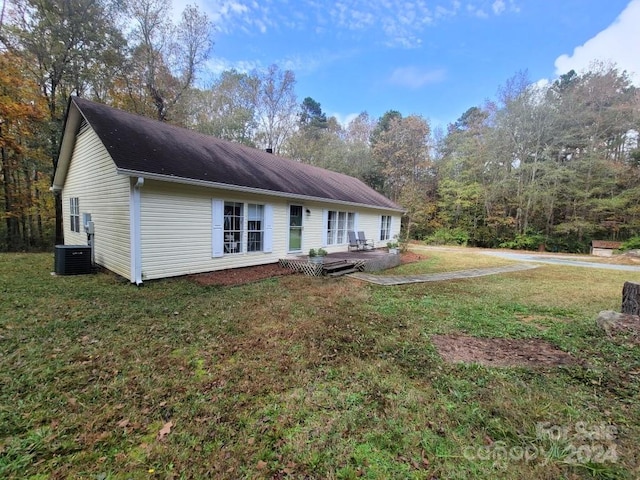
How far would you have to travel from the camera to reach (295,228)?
10.1 m

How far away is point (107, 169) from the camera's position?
23.6ft

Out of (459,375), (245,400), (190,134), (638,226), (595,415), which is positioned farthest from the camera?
(638,226)

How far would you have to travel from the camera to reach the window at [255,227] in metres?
8.56

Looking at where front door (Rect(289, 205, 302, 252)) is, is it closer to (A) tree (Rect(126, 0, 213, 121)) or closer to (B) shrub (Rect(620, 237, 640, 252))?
(A) tree (Rect(126, 0, 213, 121))

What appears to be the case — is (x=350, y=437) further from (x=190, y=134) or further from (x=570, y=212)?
(x=570, y=212)

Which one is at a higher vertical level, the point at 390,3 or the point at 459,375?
the point at 390,3

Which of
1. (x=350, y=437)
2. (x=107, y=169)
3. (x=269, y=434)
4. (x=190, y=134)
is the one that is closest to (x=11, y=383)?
(x=269, y=434)

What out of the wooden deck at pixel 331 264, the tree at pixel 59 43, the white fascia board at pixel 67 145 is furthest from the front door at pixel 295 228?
the tree at pixel 59 43

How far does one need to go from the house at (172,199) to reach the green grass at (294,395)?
2.11 metres

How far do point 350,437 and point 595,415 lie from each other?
2.14 metres

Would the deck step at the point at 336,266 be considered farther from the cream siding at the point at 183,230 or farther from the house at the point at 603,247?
the house at the point at 603,247

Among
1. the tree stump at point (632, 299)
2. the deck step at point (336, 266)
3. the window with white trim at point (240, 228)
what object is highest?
the window with white trim at point (240, 228)

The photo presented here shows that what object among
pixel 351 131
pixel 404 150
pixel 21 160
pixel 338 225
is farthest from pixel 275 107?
pixel 21 160

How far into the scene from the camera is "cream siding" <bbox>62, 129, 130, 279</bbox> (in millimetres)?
6621
